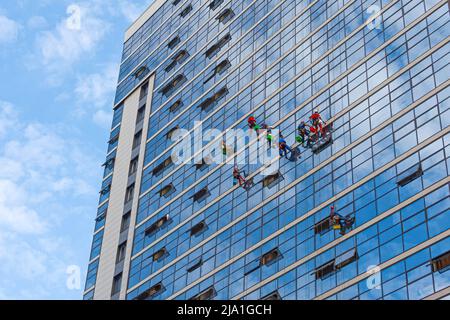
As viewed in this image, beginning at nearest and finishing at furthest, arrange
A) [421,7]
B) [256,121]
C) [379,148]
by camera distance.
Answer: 1. [379,148]
2. [421,7]
3. [256,121]

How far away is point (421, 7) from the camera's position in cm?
5972

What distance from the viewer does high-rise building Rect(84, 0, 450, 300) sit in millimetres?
50938

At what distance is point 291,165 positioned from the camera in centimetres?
6281

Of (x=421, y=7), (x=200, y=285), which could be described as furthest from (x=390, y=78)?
(x=200, y=285)

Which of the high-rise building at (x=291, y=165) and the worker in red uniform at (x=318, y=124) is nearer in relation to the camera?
the high-rise building at (x=291, y=165)

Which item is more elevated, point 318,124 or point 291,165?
point 318,124

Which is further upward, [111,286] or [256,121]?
[256,121]

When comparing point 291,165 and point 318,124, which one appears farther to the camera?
point 291,165

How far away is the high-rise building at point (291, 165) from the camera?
167ft

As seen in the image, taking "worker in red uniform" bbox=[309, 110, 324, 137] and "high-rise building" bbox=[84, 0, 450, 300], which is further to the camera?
"worker in red uniform" bbox=[309, 110, 324, 137]
